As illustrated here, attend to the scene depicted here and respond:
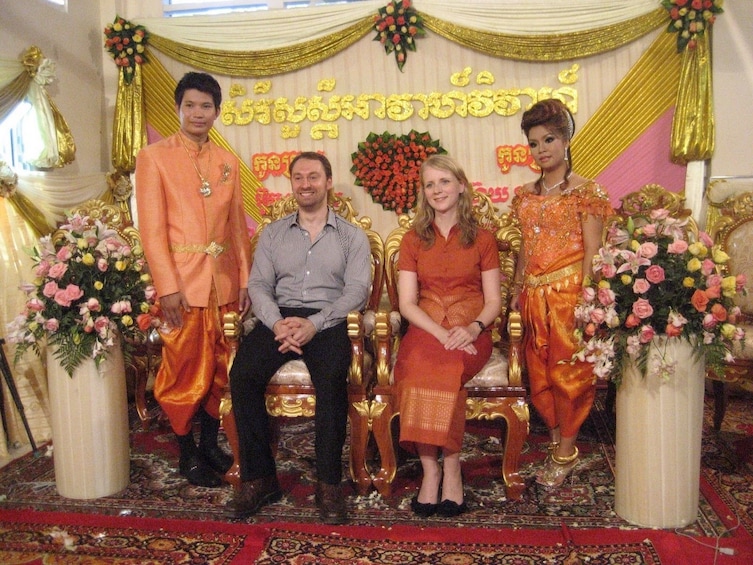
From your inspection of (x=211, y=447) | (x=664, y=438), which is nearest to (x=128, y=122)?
(x=211, y=447)

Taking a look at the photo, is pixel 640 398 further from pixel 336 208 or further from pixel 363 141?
pixel 363 141

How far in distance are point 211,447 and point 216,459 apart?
6cm

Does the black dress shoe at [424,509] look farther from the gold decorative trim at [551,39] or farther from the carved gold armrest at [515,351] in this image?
the gold decorative trim at [551,39]

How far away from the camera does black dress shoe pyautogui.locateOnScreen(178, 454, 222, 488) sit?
3053 mm

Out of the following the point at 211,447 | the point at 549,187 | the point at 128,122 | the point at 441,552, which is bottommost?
the point at 441,552

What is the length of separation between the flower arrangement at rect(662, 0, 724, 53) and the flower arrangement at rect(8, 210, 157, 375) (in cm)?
378

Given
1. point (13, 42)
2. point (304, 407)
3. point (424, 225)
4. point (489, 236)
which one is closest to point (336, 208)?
point (424, 225)

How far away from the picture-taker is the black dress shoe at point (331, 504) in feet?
8.66

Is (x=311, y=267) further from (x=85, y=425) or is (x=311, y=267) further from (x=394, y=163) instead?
(x=394, y=163)

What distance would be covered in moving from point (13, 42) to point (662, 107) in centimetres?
434

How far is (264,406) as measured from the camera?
280 centimetres

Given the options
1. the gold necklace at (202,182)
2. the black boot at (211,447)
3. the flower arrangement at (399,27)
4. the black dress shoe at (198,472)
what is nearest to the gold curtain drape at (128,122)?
the flower arrangement at (399,27)

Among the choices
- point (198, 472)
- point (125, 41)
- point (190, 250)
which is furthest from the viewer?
point (125, 41)

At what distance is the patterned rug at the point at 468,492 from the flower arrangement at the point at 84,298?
66 centimetres
